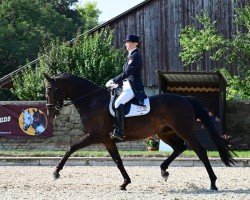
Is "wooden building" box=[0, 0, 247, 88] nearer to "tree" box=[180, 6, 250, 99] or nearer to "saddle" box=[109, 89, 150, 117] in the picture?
"tree" box=[180, 6, 250, 99]

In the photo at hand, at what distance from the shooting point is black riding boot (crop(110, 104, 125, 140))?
1324cm

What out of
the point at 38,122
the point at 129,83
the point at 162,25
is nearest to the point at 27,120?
the point at 38,122

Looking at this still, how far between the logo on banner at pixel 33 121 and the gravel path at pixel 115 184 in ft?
23.7

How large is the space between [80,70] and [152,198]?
18.5m

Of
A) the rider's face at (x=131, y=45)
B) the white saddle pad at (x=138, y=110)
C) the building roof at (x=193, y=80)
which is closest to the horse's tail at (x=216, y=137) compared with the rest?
the white saddle pad at (x=138, y=110)

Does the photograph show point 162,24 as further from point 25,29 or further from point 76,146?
point 25,29

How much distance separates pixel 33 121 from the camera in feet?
86.0

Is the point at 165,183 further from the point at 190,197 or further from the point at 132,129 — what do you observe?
the point at 190,197

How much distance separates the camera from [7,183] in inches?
551

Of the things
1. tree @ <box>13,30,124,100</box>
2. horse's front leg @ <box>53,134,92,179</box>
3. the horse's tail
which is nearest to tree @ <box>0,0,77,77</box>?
tree @ <box>13,30,124,100</box>

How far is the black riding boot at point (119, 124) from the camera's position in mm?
13242

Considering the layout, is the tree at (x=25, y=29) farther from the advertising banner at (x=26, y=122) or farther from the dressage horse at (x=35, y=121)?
the dressage horse at (x=35, y=121)

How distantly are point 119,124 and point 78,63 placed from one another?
1667 cm

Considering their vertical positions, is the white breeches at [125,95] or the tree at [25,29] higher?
the tree at [25,29]
